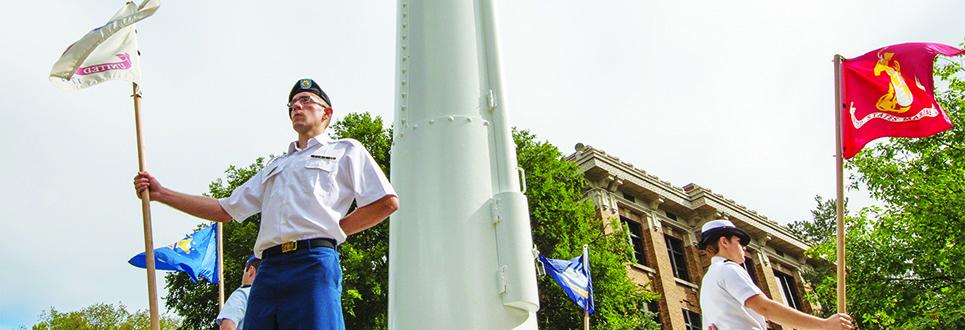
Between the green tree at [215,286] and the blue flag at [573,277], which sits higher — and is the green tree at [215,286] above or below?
above

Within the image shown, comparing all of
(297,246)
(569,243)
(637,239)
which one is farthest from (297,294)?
(637,239)

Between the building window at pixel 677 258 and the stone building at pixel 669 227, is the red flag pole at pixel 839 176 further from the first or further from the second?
the building window at pixel 677 258

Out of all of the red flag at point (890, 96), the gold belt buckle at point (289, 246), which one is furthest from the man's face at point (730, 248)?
the gold belt buckle at point (289, 246)

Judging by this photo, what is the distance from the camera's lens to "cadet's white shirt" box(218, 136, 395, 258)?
358 centimetres

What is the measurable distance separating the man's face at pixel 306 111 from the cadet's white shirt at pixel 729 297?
258 centimetres

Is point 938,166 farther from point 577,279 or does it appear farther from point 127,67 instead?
point 127,67

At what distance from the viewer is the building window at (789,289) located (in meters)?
38.6

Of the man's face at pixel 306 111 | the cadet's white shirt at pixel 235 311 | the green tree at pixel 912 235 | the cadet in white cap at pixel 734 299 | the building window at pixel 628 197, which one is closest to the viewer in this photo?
the man's face at pixel 306 111

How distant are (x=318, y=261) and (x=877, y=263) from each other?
2025 centimetres

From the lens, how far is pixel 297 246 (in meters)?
3.49

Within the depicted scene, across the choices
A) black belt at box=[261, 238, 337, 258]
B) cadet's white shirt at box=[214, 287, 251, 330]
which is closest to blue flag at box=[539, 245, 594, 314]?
cadet's white shirt at box=[214, 287, 251, 330]

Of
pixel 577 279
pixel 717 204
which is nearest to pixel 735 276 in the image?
pixel 577 279

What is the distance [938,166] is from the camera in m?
21.0

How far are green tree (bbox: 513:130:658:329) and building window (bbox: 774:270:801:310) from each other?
15633mm
